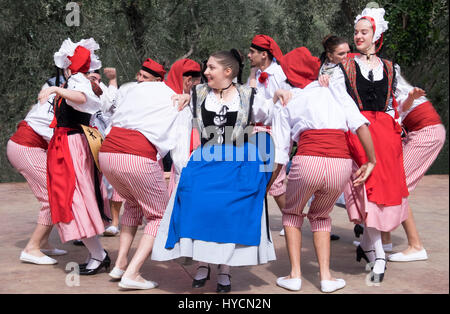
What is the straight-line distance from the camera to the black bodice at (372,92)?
4461 mm

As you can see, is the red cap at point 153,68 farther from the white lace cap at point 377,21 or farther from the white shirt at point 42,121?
the white lace cap at point 377,21

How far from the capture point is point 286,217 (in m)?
4.36

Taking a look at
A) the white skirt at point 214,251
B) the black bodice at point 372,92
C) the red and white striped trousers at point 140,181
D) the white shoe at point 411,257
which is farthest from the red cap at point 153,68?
the white shoe at point 411,257

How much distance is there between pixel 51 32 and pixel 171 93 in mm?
6974

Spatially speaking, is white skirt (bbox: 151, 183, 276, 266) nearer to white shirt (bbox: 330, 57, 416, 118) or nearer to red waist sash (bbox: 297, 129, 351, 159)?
red waist sash (bbox: 297, 129, 351, 159)

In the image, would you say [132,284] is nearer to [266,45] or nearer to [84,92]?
[84,92]

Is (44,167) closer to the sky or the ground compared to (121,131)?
closer to the ground

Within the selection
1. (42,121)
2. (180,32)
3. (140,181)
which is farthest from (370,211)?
(180,32)

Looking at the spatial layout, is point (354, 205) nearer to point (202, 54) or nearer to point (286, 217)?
point (286, 217)

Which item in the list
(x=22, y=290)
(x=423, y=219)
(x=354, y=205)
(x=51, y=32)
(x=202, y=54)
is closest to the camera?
(x=22, y=290)

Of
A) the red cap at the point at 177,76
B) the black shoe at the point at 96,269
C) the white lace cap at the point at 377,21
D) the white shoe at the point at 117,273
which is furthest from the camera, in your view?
the red cap at the point at 177,76

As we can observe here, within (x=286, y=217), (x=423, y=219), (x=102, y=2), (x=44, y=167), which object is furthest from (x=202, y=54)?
(x=286, y=217)

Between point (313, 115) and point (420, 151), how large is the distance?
162 cm

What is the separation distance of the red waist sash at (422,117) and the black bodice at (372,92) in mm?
876
